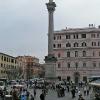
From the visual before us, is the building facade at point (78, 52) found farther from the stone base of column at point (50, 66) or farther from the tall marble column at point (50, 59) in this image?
the stone base of column at point (50, 66)

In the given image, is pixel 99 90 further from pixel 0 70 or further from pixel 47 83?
pixel 0 70

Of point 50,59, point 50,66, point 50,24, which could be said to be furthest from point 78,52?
point 50,59

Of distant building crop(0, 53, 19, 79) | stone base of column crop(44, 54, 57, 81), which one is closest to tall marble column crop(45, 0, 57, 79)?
stone base of column crop(44, 54, 57, 81)

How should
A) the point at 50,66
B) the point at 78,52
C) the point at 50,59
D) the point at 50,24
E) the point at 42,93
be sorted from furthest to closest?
the point at 78,52 < the point at 50,24 < the point at 50,66 < the point at 50,59 < the point at 42,93

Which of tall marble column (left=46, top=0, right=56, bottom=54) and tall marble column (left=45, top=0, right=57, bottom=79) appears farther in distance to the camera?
tall marble column (left=46, top=0, right=56, bottom=54)

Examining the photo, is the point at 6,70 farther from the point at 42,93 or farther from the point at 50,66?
the point at 42,93

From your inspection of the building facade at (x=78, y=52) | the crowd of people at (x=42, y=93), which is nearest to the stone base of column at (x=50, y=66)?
the crowd of people at (x=42, y=93)

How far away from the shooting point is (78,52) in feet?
332

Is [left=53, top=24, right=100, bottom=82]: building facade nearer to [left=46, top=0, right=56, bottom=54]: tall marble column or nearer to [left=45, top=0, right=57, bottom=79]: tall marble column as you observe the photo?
[left=46, top=0, right=56, bottom=54]: tall marble column

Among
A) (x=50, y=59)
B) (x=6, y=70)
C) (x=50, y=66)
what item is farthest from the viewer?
(x=6, y=70)

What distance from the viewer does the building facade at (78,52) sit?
98.9m

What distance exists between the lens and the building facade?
98.9m

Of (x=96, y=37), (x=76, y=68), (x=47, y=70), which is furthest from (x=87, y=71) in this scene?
(x=47, y=70)

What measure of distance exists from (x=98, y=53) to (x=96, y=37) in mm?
Result: 4511
